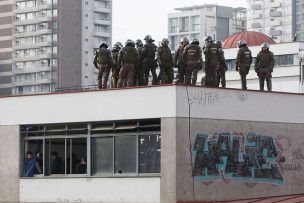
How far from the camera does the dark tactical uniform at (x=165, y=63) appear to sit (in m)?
32.1

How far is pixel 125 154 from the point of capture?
30469mm

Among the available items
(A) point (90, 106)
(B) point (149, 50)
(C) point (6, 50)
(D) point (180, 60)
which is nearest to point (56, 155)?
(A) point (90, 106)

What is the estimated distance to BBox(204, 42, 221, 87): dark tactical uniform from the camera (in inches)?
1260

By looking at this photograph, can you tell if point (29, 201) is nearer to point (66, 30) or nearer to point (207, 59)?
point (207, 59)

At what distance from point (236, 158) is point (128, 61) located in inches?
196

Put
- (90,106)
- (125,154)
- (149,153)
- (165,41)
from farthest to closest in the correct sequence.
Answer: (165,41) → (90,106) → (125,154) → (149,153)

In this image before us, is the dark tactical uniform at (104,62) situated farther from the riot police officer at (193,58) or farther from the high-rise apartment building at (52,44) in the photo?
the high-rise apartment building at (52,44)

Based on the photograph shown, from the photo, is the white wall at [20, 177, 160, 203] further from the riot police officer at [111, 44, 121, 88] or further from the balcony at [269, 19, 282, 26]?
the balcony at [269, 19, 282, 26]

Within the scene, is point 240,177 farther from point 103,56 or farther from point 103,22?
point 103,22

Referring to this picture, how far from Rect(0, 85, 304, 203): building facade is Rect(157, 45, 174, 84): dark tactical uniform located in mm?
2582

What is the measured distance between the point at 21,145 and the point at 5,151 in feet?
2.73

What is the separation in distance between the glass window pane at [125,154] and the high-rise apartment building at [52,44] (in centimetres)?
10187

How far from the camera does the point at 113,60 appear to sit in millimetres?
33594

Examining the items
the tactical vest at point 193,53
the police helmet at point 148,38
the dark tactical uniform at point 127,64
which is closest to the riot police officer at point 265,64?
the tactical vest at point 193,53
